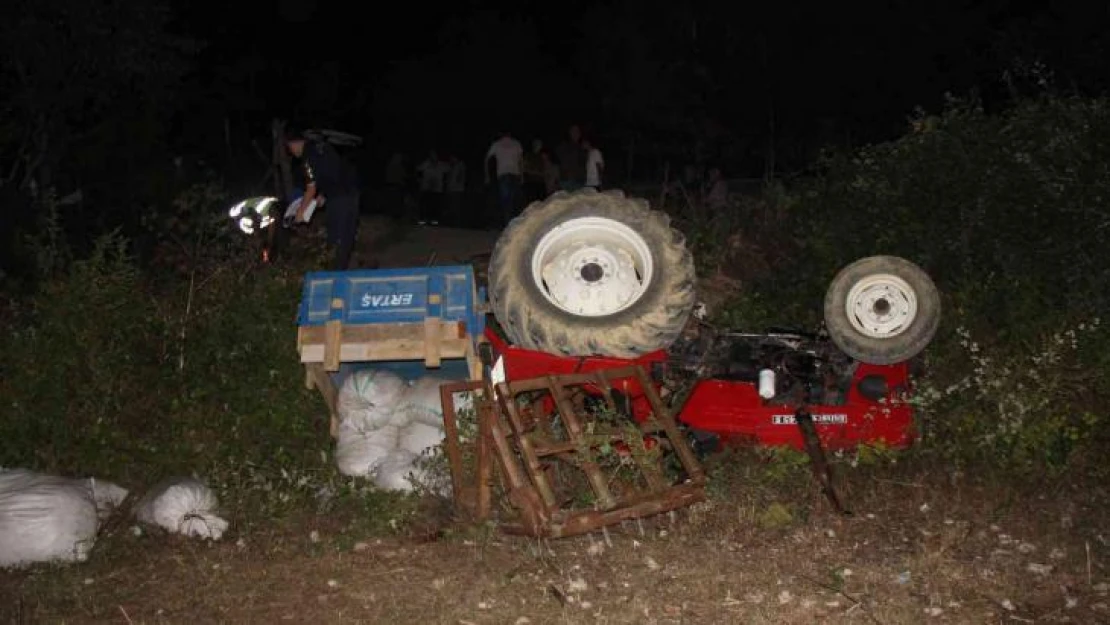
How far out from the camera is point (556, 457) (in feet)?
19.2

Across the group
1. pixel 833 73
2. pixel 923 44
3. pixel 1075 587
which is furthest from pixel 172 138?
pixel 1075 587

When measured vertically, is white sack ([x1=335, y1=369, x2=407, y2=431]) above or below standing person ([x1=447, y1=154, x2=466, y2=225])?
below

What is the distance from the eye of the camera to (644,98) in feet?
97.4

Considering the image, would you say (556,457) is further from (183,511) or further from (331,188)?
(331,188)

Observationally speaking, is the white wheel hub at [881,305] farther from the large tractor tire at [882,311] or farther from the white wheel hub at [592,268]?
the white wheel hub at [592,268]

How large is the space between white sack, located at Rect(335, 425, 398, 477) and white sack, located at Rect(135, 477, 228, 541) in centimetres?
81

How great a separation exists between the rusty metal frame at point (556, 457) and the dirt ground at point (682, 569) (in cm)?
21

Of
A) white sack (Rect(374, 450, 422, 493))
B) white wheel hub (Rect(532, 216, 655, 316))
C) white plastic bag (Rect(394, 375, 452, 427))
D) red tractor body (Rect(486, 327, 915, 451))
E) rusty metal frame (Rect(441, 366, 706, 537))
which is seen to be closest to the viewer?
rusty metal frame (Rect(441, 366, 706, 537))

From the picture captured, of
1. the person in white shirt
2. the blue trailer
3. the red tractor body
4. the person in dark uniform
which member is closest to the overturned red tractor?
the red tractor body

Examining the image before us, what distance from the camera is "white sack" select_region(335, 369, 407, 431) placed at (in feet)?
21.1

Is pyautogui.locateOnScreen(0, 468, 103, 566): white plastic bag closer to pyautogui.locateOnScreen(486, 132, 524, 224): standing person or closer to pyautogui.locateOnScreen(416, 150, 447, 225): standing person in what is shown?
pyautogui.locateOnScreen(486, 132, 524, 224): standing person

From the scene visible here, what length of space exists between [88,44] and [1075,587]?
44.9 feet

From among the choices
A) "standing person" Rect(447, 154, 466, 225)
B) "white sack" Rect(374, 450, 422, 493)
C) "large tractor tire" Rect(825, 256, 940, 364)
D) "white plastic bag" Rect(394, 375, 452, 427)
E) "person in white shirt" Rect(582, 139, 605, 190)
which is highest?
"standing person" Rect(447, 154, 466, 225)

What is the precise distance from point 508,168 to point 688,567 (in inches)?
313
